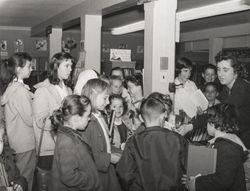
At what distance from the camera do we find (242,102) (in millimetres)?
3318

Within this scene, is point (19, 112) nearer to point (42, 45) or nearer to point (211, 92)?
point (211, 92)

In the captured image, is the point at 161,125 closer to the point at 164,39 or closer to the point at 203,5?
the point at 164,39

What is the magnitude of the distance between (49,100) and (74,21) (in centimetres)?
475

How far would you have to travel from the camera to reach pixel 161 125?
2.84 meters

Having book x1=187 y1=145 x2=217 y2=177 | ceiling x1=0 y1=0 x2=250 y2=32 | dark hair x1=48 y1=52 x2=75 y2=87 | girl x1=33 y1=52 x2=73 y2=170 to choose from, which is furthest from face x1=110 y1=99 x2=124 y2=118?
ceiling x1=0 y1=0 x2=250 y2=32

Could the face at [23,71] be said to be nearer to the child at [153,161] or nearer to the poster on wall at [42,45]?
the child at [153,161]

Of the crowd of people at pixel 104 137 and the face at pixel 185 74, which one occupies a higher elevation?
the face at pixel 185 74

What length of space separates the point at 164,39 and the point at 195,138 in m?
1.83

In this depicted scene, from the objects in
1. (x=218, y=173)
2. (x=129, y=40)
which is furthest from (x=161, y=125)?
(x=129, y=40)

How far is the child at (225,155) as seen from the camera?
2455mm

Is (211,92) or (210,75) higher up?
(210,75)

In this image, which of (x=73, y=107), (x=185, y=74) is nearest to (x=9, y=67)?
(x=73, y=107)

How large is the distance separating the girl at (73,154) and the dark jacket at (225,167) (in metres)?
0.76

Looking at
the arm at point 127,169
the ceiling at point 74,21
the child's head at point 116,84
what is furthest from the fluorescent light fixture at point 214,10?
the arm at point 127,169
